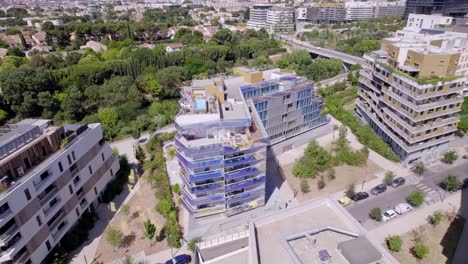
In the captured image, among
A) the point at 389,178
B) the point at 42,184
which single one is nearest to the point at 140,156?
the point at 42,184

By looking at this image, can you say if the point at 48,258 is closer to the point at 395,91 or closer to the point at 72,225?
the point at 72,225

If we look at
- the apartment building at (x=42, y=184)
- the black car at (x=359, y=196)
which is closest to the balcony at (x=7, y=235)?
the apartment building at (x=42, y=184)

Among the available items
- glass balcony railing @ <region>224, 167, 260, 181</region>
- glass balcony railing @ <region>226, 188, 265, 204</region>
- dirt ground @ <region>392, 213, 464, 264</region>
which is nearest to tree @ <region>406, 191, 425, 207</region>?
dirt ground @ <region>392, 213, 464, 264</region>

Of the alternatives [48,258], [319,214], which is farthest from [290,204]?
[48,258]

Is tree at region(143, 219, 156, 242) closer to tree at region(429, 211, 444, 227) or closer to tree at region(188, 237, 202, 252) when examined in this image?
tree at region(188, 237, 202, 252)

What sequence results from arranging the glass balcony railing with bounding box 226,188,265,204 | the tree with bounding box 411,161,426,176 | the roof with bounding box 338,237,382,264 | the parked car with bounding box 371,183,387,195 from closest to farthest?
the roof with bounding box 338,237,382,264 → the glass balcony railing with bounding box 226,188,265,204 → the parked car with bounding box 371,183,387,195 → the tree with bounding box 411,161,426,176

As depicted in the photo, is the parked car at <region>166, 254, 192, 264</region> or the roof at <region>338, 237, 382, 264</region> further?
the parked car at <region>166, 254, 192, 264</region>
